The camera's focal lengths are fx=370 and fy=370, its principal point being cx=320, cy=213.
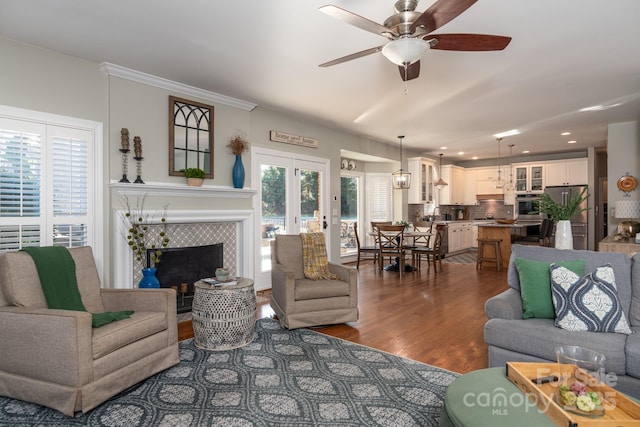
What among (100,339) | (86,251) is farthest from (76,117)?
(100,339)

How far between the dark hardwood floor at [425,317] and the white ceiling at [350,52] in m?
2.60

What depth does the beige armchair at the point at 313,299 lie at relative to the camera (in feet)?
11.7

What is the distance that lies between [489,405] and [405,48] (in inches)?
74.6

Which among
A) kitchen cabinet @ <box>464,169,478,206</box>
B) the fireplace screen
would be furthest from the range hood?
the fireplace screen

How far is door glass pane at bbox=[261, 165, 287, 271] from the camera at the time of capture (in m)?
5.41

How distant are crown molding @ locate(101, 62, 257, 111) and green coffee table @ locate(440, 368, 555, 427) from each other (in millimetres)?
3983

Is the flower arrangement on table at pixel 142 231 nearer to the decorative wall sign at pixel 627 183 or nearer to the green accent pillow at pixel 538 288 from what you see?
the green accent pillow at pixel 538 288

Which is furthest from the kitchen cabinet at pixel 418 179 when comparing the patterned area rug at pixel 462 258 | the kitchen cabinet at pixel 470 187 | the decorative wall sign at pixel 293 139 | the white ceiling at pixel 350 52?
the decorative wall sign at pixel 293 139

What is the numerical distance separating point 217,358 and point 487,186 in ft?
30.4

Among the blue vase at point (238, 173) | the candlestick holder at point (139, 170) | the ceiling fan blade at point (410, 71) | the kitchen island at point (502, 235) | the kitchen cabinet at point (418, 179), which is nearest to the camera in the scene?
the ceiling fan blade at point (410, 71)

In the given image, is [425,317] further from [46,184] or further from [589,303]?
[46,184]

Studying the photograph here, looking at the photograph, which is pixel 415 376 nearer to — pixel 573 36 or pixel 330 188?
pixel 573 36

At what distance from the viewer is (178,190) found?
415cm

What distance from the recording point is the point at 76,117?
3527 mm
